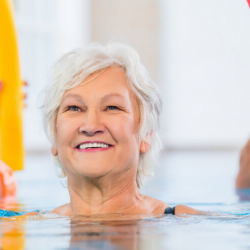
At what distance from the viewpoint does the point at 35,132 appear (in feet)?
41.8

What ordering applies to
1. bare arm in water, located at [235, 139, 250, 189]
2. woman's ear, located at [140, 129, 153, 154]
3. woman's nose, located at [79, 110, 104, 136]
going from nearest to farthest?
1. woman's nose, located at [79, 110, 104, 136]
2. woman's ear, located at [140, 129, 153, 154]
3. bare arm in water, located at [235, 139, 250, 189]

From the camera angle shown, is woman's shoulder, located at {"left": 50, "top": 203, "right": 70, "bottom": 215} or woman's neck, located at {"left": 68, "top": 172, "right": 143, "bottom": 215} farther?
woman's shoulder, located at {"left": 50, "top": 203, "right": 70, "bottom": 215}

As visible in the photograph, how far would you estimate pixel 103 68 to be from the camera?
6.60 feet

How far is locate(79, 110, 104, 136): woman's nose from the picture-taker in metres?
1.85

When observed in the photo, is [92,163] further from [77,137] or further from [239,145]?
[239,145]

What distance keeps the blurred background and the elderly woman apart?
10.7 m

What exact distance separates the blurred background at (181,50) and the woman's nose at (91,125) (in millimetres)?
10856

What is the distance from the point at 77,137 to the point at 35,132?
11.0 meters

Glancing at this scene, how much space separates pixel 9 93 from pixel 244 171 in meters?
1.70

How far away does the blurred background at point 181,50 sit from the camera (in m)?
12.8

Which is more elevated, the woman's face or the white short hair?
the white short hair

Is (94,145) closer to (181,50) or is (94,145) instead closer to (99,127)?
(99,127)

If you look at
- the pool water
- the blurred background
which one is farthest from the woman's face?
the blurred background

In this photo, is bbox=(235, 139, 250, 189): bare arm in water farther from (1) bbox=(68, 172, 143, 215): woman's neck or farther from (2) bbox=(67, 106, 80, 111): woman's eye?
(2) bbox=(67, 106, 80, 111): woman's eye
